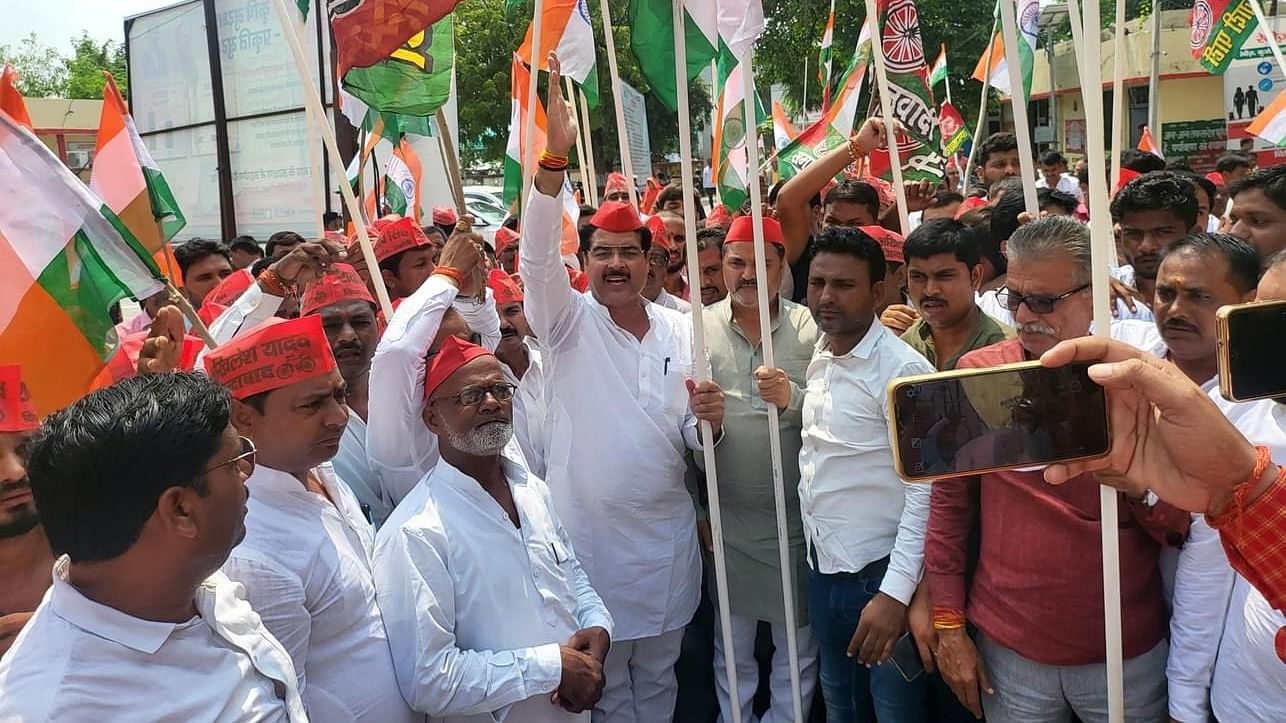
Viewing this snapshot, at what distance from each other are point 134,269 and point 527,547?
139 cm

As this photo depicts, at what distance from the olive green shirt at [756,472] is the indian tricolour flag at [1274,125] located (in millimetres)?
4751

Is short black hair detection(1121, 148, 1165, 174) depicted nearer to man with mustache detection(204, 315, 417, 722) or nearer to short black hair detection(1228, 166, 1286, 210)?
short black hair detection(1228, 166, 1286, 210)

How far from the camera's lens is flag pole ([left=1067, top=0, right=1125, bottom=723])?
5.34 feet

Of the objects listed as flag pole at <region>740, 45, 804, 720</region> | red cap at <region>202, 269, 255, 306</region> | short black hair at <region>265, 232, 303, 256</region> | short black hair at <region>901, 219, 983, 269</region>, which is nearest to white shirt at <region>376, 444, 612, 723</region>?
flag pole at <region>740, 45, 804, 720</region>

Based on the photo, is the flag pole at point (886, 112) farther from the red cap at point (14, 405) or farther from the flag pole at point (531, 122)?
the red cap at point (14, 405)

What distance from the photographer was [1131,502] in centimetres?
209

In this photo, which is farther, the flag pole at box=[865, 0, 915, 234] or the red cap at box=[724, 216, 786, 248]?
the flag pole at box=[865, 0, 915, 234]

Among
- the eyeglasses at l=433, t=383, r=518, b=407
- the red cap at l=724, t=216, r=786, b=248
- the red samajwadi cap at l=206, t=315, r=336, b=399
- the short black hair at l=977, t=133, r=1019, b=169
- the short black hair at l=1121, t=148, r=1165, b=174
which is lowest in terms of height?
the eyeglasses at l=433, t=383, r=518, b=407

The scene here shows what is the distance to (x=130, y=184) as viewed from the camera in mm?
3109

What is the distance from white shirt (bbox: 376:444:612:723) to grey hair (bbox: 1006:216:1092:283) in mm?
1486

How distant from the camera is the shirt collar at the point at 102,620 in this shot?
4.50 ft

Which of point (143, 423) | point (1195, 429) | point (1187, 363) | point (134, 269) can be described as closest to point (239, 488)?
point (143, 423)

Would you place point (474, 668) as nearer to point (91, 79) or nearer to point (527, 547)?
point (527, 547)

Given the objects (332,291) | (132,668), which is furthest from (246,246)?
(132,668)
